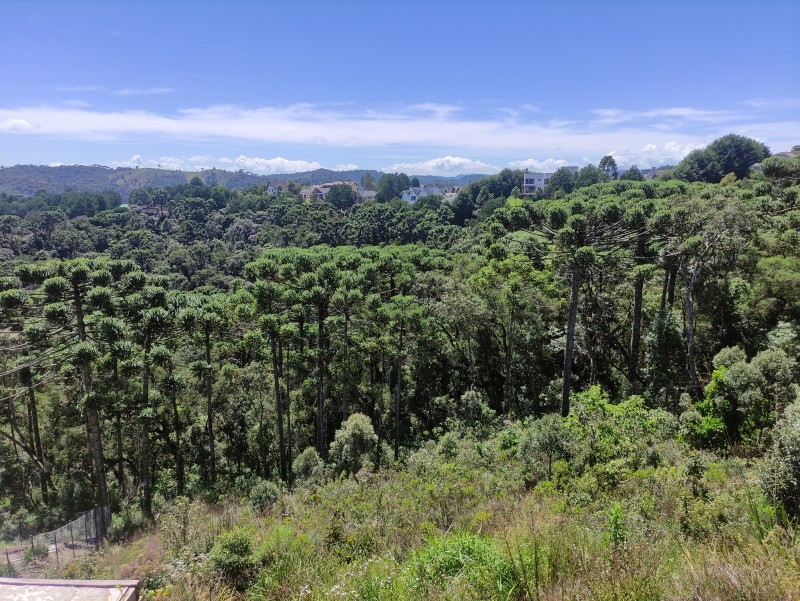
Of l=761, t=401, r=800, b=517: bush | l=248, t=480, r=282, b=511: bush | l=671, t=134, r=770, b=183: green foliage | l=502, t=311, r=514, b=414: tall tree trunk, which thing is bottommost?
l=248, t=480, r=282, b=511: bush

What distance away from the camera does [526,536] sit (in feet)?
14.9

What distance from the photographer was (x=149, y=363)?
1520cm

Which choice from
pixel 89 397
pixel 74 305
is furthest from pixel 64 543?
pixel 74 305

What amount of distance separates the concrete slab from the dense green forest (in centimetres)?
101

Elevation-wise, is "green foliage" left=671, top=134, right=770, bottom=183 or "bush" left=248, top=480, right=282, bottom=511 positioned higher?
"green foliage" left=671, top=134, right=770, bottom=183

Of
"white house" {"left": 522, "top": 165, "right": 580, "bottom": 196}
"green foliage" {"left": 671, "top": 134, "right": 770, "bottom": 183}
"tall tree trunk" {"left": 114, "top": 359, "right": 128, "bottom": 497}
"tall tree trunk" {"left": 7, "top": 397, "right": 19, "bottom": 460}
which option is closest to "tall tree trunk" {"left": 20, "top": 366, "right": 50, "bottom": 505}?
"tall tree trunk" {"left": 7, "top": 397, "right": 19, "bottom": 460}

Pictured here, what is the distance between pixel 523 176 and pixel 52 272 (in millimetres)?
96659

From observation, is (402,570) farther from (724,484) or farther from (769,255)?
(769,255)

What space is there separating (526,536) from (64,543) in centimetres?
1411

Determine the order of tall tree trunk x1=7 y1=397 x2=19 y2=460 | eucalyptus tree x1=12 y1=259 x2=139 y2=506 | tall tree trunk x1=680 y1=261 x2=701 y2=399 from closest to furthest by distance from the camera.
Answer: eucalyptus tree x1=12 y1=259 x2=139 y2=506 < tall tree trunk x1=680 y1=261 x2=701 y2=399 < tall tree trunk x1=7 y1=397 x2=19 y2=460

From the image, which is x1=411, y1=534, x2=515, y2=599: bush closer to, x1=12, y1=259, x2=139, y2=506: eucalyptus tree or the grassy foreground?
the grassy foreground

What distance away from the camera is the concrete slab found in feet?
11.5

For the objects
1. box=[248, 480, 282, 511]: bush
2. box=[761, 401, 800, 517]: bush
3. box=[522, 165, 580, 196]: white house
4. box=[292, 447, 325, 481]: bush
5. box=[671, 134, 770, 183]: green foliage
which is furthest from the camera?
box=[522, 165, 580, 196]: white house

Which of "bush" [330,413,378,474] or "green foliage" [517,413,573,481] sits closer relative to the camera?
"green foliage" [517,413,573,481]
